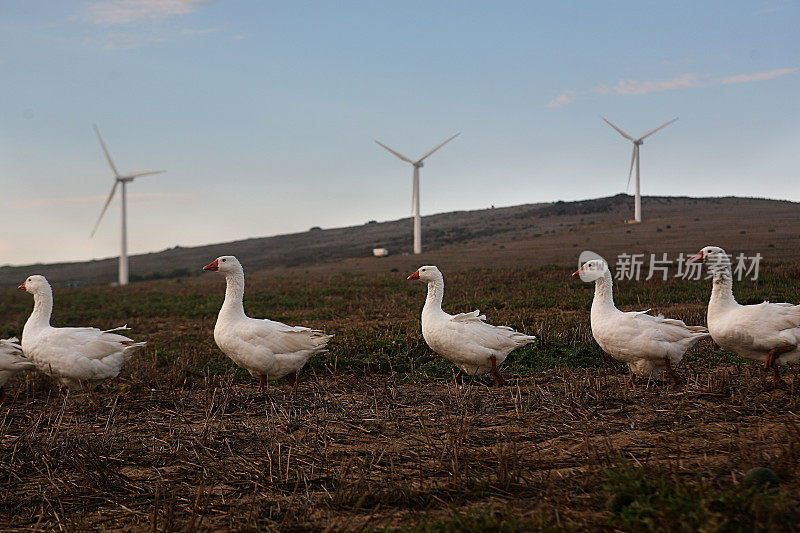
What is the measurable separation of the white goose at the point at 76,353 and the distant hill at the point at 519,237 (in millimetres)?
26609

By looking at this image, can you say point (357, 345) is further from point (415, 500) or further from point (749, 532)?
Result: point (749, 532)

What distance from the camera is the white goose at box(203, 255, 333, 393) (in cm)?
890

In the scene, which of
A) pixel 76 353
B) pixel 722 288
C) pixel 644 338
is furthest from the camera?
pixel 76 353

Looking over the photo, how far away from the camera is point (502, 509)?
13.8 ft

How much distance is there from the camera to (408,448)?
5.68 m

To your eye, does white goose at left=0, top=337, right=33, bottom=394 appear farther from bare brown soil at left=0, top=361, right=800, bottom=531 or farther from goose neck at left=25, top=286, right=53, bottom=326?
goose neck at left=25, top=286, right=53, bottom=326

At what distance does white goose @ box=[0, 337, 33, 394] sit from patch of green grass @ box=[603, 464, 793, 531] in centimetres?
782

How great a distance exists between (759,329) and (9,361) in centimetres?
957

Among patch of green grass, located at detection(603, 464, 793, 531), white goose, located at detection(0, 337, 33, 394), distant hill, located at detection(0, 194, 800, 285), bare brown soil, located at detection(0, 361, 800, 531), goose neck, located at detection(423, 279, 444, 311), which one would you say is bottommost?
bare brown soil, located at detection(0, 361, 800, 531)

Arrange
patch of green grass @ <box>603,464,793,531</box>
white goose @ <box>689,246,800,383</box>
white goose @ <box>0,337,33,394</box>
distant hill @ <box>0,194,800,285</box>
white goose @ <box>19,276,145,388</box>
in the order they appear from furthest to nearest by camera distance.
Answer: distant hill @ <box>0,194,800,285</box> < white goose @ <box>19,276,145,388</box> < white goose @ <box>0,337,33,394</box> < white goose @ <box>689,246,800,383</box> < patch of green grass @ <box>603,464,793,531</box>

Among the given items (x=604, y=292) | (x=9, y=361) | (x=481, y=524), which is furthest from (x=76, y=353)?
(x=604, y=292)

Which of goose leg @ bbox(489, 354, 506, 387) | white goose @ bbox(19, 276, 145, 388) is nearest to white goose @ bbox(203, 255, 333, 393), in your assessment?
white goose @ bbox(19, 276, 145, 388)

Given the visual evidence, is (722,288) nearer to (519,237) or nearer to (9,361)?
(9,361)

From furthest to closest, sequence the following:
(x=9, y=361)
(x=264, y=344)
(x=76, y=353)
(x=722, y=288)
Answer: (x=264, y=344)
(x=76, y=353)
(x=9, y=361)
(x=722, y=288)
